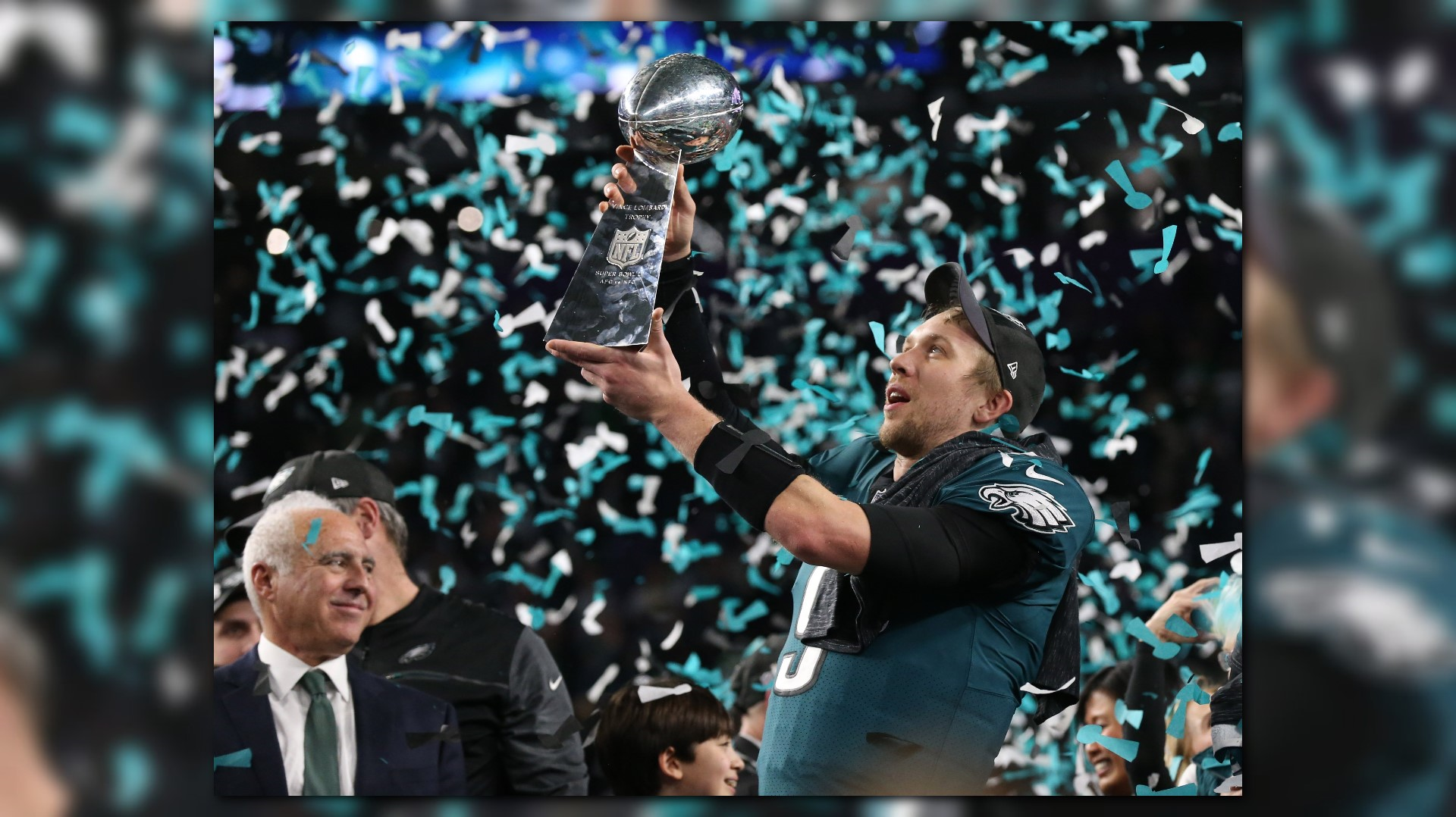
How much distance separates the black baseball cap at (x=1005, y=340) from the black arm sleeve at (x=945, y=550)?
222 mm

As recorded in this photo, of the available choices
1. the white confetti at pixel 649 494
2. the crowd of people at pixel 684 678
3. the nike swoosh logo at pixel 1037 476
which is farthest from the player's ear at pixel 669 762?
the nike swoosh logo at pixel 1037 476

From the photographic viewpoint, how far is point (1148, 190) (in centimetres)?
208

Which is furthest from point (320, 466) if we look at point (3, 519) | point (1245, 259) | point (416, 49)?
point (1245, 259)

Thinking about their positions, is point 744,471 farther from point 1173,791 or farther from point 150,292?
point 150,292

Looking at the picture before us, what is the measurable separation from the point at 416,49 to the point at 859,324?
32.8 inches

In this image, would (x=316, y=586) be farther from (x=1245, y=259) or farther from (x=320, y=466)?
(x=1245, y=259)

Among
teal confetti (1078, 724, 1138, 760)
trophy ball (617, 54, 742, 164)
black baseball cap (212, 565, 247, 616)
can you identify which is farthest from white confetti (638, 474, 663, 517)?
teal confetti (1078, 724, 1138, 760)

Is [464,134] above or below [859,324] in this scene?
above

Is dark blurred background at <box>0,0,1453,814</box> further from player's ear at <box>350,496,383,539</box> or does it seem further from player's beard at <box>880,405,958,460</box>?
player's beard at <box>880,405,958,460</box>

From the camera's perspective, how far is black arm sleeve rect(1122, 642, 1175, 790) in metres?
2.04

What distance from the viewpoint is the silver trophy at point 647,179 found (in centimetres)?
197

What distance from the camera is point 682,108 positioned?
1.98 meters

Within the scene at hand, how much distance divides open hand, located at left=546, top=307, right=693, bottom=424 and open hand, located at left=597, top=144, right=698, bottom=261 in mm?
166

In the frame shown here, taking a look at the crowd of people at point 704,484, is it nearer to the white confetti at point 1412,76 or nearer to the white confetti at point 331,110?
the white confetti at point 331,110
